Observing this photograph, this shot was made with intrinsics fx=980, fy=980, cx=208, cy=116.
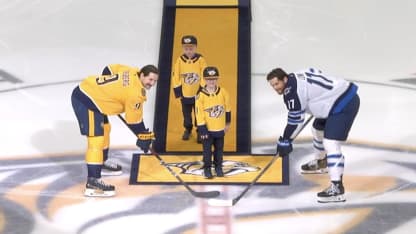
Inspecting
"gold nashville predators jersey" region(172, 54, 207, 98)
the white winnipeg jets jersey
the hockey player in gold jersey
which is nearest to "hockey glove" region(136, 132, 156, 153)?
the hockey player in gold jersey

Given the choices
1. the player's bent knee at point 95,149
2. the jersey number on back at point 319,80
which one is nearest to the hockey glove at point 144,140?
the player's bent knee at point 95,149

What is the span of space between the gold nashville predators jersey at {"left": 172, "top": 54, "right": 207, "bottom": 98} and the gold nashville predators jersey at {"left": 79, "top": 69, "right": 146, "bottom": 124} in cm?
67

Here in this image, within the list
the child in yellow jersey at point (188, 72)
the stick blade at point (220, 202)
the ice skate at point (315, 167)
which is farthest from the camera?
the child in yellow jersey at point (188, 72)

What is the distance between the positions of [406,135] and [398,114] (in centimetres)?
32

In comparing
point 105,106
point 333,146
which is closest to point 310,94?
point 333,146

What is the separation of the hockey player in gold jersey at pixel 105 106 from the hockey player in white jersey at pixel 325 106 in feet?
2.72

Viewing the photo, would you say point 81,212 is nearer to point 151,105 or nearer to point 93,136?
point 93,136

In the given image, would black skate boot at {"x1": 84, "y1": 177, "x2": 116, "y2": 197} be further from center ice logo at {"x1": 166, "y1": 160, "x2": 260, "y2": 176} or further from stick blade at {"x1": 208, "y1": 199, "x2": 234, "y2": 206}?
stick blade at {"x1": 208, "y1": 199, "x2": 234, "y2": 206}

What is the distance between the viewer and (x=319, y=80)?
621cm

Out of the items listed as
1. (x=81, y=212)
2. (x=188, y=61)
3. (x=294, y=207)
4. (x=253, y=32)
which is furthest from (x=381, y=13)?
(x=81, y=212)

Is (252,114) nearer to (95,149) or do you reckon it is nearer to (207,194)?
(207,194)

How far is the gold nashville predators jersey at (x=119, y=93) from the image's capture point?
6227mm

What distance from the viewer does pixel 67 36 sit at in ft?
28.7

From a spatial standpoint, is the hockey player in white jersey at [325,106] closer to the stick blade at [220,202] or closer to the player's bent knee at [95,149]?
the stick blade at [220,202]
